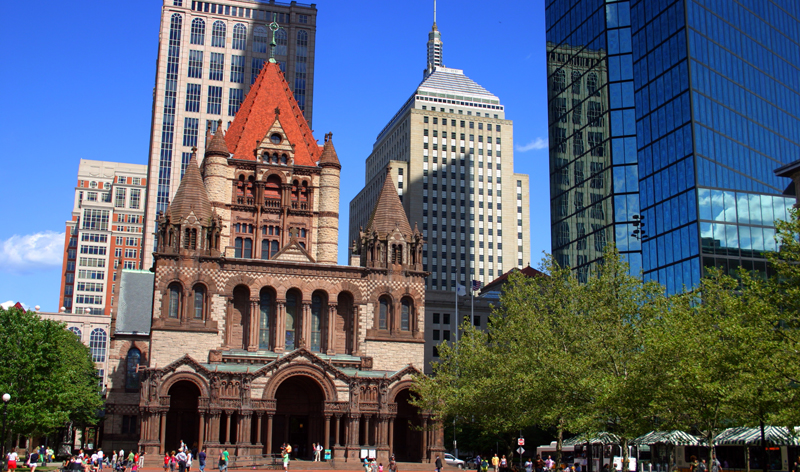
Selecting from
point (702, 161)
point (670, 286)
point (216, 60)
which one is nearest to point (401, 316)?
point (670, 286)

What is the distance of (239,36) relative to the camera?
12875 centimetres

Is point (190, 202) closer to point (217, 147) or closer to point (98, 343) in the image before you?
point (217, 147)

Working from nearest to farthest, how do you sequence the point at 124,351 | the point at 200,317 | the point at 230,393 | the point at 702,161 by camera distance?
the point at 230,393 → the point at 200,317 → the point at 702,161 → the point at 124,351

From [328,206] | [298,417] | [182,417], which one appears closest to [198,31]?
[328,206]

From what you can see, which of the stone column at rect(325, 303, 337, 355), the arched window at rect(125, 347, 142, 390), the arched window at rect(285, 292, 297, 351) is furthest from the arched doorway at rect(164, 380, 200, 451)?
the arched window at rect(125, 347, 142, 390)

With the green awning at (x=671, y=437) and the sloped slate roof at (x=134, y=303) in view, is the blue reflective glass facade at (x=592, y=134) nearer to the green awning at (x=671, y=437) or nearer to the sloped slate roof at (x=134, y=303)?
the green awning at (x=671, y=437)

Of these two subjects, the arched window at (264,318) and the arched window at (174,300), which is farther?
the arched window at (264,318)

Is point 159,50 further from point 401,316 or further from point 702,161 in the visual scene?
point 702,161

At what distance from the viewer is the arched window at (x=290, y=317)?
2729 inches

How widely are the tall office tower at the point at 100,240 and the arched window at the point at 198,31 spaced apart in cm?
5093

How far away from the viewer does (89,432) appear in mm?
124000

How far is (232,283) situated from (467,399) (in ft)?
75.9

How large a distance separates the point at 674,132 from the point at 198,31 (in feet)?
254

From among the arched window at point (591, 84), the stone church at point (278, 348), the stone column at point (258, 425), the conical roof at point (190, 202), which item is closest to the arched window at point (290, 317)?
the stone church at point (278, 348)
